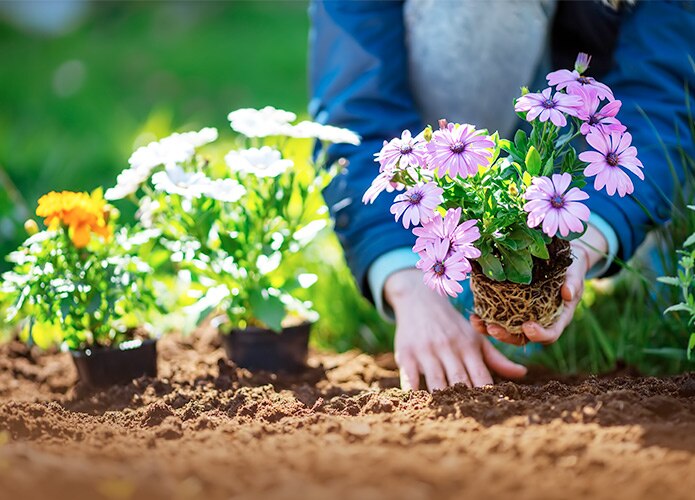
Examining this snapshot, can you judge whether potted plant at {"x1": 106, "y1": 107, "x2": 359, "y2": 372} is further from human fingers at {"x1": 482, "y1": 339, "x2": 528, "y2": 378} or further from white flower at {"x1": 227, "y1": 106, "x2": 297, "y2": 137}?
human fingers at {"x1": 482, "y1": 339, "x2": 528, "y2": 378}

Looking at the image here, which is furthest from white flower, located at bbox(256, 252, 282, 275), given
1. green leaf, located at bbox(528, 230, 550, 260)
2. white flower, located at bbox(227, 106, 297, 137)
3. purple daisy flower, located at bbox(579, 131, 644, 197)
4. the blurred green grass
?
the blurred green grass

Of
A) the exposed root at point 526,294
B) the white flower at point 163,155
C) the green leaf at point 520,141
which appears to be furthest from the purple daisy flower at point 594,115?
the white flower at point 163,155

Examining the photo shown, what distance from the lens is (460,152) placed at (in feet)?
4.59

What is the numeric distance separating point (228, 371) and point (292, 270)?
0.50 metres

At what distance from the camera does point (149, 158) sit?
1.82m

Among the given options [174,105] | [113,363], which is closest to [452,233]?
[113,363]

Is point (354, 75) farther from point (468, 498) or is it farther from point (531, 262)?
point (468, 498)

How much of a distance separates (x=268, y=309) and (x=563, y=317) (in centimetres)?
63

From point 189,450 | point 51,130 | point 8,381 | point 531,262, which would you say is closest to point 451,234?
point 531,262

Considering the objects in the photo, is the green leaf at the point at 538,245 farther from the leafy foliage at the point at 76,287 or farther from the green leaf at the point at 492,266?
the leafy foliage at the point at 76,287

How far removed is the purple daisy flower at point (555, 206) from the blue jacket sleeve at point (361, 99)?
25.0 inches

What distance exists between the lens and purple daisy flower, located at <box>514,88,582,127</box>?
1.39 meters

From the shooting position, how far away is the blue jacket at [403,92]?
1949mm

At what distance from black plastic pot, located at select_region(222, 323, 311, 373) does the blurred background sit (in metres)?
0.46
